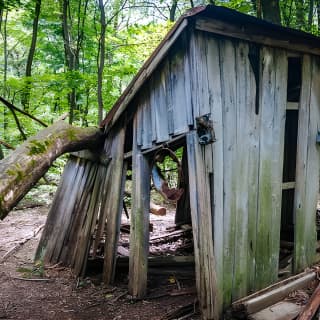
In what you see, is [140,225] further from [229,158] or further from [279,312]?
[279,312]

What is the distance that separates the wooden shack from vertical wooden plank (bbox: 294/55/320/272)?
14mm

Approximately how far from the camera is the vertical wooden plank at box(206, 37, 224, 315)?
3879mm

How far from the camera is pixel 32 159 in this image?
Answer: 3.79m

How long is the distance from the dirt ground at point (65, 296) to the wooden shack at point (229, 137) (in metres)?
0.41

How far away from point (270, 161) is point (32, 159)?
2897mm

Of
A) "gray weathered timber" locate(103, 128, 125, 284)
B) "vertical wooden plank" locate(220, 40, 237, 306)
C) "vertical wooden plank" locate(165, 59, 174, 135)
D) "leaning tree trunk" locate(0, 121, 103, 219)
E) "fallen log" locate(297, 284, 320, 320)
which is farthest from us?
"gray weathered timber" locate(103, 128, 125, 284)

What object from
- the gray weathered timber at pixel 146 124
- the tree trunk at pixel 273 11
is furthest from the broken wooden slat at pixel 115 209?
the tree trunk at pixel 273 11

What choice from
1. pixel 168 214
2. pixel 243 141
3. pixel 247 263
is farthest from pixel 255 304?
pixel 168 214

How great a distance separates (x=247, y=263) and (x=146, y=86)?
9.52 feet

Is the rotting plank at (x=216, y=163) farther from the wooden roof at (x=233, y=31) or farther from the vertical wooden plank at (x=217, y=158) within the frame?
the wooden roof at (x=233, y=31)

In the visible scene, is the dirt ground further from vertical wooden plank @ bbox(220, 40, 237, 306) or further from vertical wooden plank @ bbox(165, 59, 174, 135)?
vertical wooden plank @ bbox(165, 59, 174, 135)

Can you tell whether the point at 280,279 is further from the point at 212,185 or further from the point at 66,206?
the point at 66,206

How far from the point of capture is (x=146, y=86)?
5.18m

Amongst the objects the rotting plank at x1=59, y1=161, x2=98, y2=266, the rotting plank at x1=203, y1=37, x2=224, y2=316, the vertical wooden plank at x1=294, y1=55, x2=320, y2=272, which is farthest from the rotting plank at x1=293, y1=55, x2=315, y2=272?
the rotting plank at x1=59, y1=161, x2=98, y2=266
